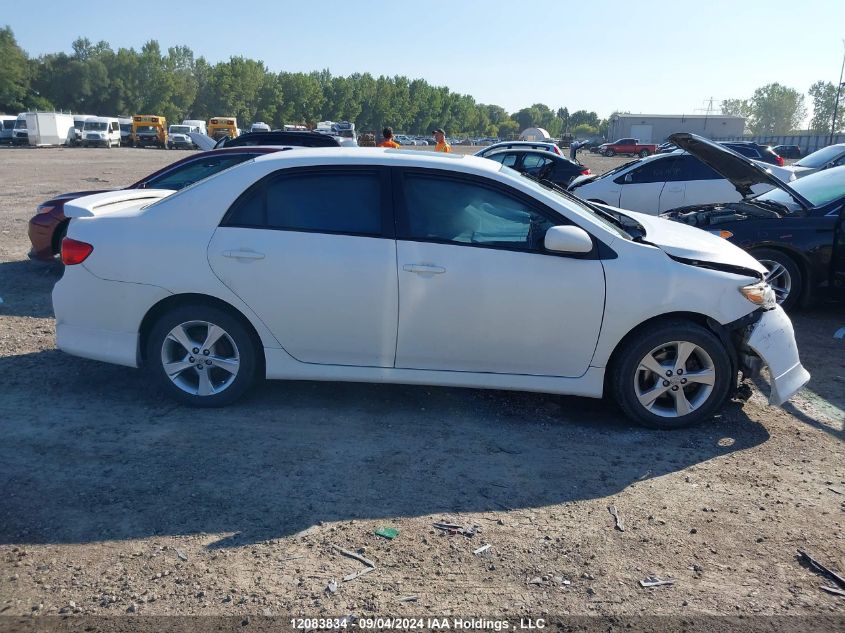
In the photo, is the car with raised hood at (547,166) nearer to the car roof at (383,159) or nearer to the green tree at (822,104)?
the car roof at (383,159)

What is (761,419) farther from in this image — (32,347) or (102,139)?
(102,139)

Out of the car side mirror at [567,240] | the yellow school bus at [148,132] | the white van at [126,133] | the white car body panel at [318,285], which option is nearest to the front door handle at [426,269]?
the white car body panel at [318,285]

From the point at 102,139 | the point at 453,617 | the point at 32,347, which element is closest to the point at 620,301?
the point at 453,617

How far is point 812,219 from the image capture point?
297 inches

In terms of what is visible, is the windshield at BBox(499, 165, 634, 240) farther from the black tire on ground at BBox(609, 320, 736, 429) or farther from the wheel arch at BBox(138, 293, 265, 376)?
the wheel arch at BBox(138, 293, 265, 376)

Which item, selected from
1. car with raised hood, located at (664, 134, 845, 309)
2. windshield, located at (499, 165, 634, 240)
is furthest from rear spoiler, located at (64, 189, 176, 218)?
car with raised hood, located at (664, 134, 845, 309)

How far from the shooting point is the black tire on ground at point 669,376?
4.57 metres

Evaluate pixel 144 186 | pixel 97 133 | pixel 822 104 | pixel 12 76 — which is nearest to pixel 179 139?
pixel 97 133

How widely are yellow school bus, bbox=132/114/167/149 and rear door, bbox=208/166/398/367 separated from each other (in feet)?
198

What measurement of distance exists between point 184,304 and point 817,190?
7.13m

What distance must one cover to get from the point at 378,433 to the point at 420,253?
1.19m

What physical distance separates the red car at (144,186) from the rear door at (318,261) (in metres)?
3.82

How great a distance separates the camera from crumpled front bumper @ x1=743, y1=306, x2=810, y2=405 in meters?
4.61

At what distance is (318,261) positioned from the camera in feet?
15.1
